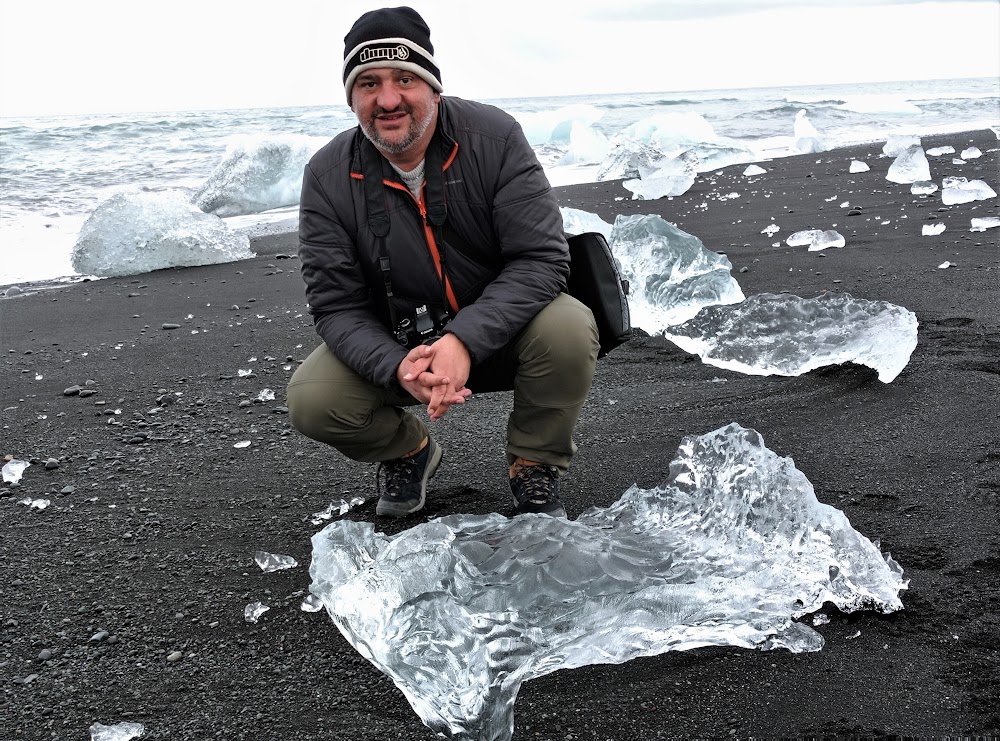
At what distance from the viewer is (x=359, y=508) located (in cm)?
284

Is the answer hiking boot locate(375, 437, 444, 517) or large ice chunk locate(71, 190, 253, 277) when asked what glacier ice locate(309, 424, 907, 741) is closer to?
hiking boot locate(375, 437, 444, 517)

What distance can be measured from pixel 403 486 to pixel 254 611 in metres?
0.63

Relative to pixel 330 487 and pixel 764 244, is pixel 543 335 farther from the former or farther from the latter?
pixel 764 244

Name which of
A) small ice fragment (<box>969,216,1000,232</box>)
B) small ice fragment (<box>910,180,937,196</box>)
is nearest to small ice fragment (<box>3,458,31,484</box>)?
small ice fragment (<box>969,216,1000,232</box>)

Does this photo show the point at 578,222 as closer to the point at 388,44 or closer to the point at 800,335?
the point at 800,335

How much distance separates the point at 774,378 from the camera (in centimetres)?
355

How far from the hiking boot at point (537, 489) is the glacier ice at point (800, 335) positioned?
134cm

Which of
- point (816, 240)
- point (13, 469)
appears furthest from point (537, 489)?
point (816, 240)

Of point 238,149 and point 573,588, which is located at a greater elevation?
point 573,588

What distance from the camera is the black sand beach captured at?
1.84 meters

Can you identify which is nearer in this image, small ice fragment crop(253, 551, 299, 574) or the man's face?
the man's face

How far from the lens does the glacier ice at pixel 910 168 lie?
27.8ft

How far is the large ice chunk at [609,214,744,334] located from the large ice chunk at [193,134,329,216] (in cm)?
586

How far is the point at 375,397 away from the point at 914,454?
1.66 meters
